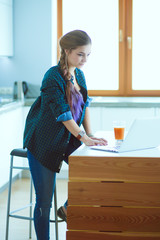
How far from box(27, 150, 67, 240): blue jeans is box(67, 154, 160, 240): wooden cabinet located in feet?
0.73

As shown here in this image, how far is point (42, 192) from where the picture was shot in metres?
2.29

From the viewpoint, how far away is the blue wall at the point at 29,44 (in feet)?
14.4

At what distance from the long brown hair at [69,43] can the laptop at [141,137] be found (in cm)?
38

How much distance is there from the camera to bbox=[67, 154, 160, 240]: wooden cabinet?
2072mm

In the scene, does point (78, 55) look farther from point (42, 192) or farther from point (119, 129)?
point (42, 192)

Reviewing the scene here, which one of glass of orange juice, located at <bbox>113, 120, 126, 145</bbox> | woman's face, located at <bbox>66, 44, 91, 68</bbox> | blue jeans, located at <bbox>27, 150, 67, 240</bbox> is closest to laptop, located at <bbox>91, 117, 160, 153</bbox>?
glass of orange juice, located at <bbox>113, 120, 126, 145</bbox>

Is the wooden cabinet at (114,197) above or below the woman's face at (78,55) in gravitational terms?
below

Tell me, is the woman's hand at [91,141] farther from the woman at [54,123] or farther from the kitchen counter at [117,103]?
the kitchen counter at [117,103]

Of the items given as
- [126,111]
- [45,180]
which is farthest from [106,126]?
[45,180]

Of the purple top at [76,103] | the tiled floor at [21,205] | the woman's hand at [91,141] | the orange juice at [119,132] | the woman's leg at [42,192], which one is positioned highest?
the purple top at [76,103]

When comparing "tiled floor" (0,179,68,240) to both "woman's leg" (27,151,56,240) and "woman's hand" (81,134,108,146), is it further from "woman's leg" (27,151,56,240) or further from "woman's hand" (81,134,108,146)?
"woman's hand" (81,134,108,146)

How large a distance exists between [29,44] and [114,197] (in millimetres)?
2735

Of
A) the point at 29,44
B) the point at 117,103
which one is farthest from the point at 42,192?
the point at 29,44

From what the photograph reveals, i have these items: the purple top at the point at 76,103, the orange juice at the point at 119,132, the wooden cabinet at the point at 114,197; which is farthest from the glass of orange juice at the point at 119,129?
the wooden cabinet at the point at 114,197
